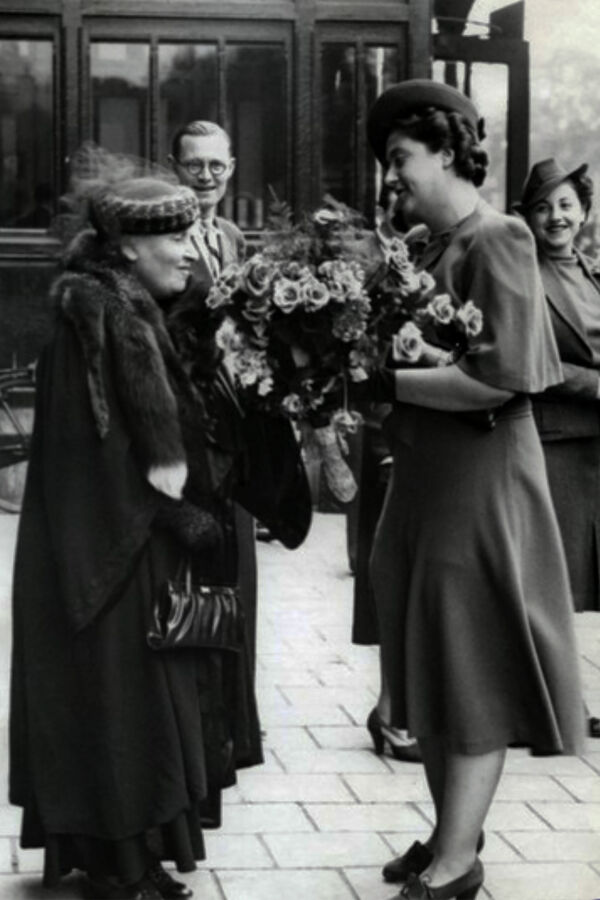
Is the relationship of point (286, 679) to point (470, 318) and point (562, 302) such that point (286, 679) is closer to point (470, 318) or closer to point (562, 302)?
point (562, 302)

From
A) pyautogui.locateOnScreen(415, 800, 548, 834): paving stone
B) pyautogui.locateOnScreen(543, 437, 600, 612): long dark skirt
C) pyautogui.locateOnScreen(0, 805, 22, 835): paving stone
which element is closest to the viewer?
pyautogui.locateOnScreen(0, 805, 22, 835): paving stone

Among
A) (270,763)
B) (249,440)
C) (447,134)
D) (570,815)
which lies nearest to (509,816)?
(570,815)

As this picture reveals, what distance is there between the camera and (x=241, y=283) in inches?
179

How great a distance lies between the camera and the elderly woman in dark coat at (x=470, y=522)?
4.58 m

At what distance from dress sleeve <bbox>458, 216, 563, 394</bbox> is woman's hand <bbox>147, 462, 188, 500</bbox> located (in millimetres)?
Result: 722

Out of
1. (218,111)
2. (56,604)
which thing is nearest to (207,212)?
(56,604)

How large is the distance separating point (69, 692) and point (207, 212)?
241cm

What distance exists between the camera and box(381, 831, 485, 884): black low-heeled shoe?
498 centimetres

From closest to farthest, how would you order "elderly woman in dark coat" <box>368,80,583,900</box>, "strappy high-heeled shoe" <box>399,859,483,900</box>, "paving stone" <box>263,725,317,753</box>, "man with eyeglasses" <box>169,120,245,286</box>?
"elderly woman in dark coat" <box>368,80,583,900</box>, "strappy high-heeled shoe" <box>399,859,483,900</box>, "paving stone" <box>263,725,317,753</box>, "man with eyeglasses" <box>169,120,245,286</box>

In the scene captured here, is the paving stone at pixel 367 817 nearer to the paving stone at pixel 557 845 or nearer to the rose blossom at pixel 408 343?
the paving stone at pixel 557 845

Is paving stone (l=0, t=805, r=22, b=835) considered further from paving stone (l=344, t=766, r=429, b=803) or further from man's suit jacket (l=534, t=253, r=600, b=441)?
man's suit jacket (l=534, t=253, r=600, b=441)

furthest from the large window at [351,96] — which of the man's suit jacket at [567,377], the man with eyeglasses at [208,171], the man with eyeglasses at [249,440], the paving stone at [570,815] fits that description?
the paving stone at [570,815]

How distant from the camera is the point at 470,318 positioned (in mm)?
4492

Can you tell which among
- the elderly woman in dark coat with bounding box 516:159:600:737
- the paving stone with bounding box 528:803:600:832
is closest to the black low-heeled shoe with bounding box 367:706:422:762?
the paving stone with bounding box 528:803:600:832
